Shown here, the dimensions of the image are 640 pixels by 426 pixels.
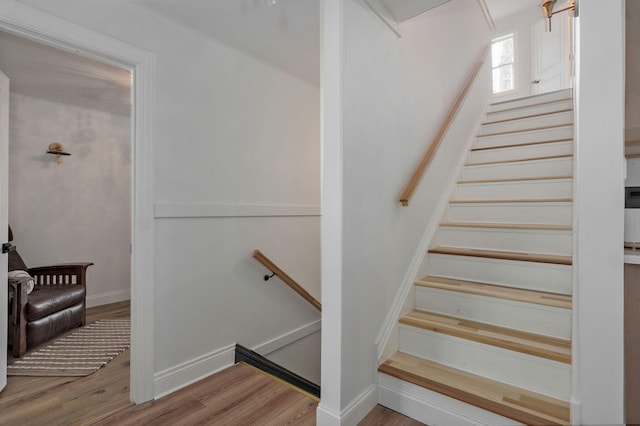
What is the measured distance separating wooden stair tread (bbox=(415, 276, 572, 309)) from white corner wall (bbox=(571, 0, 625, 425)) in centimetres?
56

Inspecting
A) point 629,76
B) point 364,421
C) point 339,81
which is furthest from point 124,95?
point 629,76

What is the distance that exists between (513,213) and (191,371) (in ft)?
8.40

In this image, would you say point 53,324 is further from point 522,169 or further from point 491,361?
point 522,169

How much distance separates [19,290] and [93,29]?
2241 mm

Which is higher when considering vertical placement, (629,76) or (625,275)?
(629,76)

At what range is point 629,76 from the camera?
140cm

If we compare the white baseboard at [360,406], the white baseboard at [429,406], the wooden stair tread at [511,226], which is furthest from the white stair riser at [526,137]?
the white baseboard at [360,406]

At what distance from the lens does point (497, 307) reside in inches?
73.7

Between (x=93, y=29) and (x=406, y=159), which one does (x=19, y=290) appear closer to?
(x=93, y=29)

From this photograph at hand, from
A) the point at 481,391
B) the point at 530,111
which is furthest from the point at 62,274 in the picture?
the point at 530,111

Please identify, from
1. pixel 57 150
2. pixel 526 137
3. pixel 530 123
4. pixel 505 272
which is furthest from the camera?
pixel 57 150

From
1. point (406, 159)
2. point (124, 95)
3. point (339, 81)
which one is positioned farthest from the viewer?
point (124, 95)

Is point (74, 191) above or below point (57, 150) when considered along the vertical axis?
below

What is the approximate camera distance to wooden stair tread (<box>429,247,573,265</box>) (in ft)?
6.25
